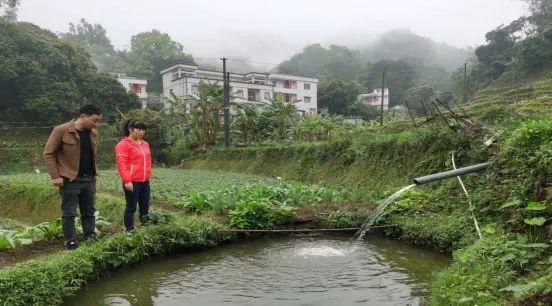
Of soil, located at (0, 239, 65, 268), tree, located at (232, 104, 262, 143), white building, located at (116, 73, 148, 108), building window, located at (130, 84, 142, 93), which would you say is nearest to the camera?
soil, located at (0, 239, 65, 268)

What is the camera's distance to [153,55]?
80.8 m

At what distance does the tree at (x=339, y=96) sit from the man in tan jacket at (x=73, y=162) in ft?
175

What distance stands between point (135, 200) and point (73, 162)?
1.31 meters

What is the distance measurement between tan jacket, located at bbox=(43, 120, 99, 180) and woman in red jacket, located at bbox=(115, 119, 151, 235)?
32.8 inches

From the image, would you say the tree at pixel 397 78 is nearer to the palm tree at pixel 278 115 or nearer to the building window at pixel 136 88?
the building window at pixel 136 88

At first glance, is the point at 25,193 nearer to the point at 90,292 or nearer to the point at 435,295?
the point at 90,292

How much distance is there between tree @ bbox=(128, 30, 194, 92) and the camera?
71.4 meters

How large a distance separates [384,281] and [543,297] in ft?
8.72

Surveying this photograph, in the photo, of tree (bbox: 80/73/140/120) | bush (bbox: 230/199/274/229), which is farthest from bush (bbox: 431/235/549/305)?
tree (bbox: 80/73/140/120)

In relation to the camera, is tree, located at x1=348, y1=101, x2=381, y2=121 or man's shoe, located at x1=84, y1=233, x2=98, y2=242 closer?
man's shoe, located at x1=84, y1=233, x2=98, y2=242

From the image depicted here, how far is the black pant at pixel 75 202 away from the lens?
6.46 metres

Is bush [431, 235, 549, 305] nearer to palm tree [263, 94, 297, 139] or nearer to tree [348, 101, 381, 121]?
palm tree [263, 94, 297, 139]

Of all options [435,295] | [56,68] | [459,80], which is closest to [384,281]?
[435,295]

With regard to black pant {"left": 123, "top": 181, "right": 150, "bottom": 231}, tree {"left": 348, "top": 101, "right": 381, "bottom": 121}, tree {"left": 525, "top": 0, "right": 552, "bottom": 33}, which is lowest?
black pant {"left": 123, "top": 181, "right": 150, "bottom": 231}
